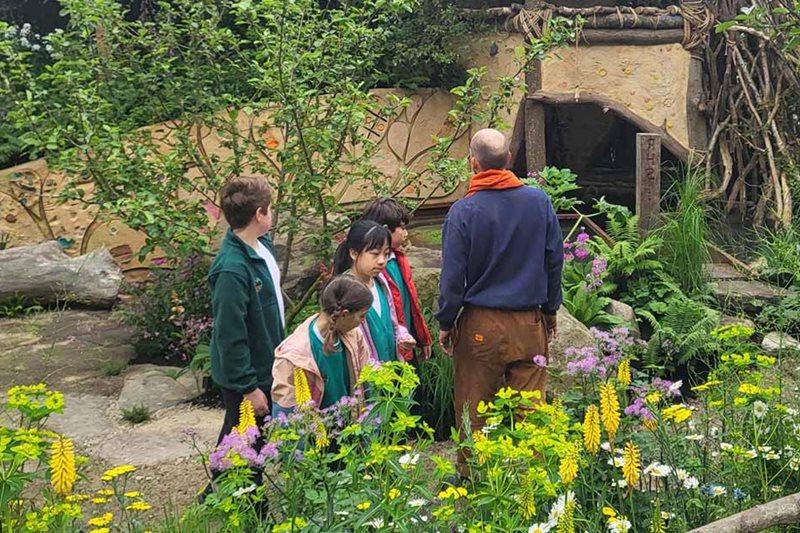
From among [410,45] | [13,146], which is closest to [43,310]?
[13,146]

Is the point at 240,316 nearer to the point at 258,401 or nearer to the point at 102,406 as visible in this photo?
the point at 258,401

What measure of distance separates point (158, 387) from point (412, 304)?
242cm

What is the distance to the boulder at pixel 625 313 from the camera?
5902mm

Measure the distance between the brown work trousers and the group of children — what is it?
277 mm

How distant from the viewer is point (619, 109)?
8.10 meters

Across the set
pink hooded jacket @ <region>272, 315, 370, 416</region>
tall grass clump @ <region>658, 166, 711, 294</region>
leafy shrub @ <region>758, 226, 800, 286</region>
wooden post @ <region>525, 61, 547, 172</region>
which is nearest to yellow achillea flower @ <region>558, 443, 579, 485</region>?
pink hooded jacket @ <region>272, 315, 370, 416</region>

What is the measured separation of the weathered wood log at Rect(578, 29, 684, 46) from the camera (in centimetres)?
789

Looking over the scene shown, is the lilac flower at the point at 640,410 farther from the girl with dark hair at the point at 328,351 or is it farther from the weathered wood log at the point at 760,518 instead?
the girl with dark hair at the point at 328,351

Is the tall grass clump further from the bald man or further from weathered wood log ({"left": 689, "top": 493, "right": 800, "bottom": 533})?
weathered wood log ({"left": 689, "top": 493, "right": 800, "bottom": 533})

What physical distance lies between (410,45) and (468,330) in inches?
236

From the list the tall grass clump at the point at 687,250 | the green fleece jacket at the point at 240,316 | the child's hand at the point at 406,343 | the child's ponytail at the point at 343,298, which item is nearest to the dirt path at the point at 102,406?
the green fleece jacket at the point at 240,316

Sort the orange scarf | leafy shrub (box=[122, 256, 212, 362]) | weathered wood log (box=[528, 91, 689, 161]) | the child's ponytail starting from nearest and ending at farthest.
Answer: the child's ponytail < the orange scarf < leafy shrub (box=[122, 256, 212, 362]) < weathered wood log (box=[528, 91, 689, 161])

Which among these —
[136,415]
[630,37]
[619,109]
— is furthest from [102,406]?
[630,37]

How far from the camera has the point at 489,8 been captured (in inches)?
369
